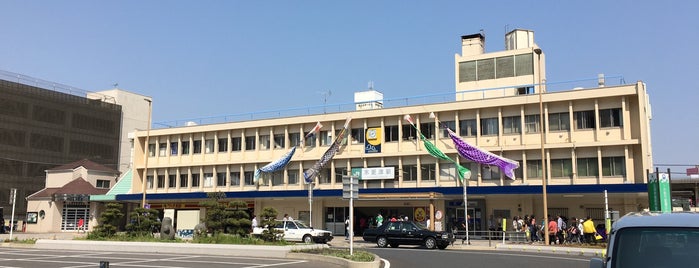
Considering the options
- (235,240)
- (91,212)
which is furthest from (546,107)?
(91,212)

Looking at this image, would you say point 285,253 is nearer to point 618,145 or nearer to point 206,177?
point 618,145

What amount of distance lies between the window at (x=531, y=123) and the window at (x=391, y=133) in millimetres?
9730

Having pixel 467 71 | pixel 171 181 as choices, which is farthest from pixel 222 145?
pixel 467 71

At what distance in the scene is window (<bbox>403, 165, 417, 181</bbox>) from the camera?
43.1 metres

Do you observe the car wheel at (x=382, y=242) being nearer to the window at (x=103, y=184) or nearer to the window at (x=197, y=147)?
the window at (x=197, y=147)

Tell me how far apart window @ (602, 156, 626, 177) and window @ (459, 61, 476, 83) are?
1382 cm

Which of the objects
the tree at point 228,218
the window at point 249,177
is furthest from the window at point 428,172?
the tree at point 228,218

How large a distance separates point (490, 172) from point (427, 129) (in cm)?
579

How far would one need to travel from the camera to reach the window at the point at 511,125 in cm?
4019

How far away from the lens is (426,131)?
142ft

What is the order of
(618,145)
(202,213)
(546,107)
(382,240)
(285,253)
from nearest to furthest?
1. (285,253)
2. (382,240)
3. (618,145)
4. (546,107)
5. (202,213)

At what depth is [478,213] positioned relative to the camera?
40562 mm

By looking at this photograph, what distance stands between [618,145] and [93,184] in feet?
157

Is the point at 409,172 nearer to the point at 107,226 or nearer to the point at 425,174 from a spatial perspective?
the point at 425,174
